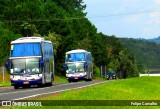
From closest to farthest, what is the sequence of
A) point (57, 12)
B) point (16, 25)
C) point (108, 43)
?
point (16, 25)
point (57, 12)
point (108, 43)

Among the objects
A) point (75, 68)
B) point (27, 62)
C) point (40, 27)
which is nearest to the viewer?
point (27, 62)

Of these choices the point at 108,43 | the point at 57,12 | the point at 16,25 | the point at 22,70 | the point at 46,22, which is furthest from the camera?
the point at 108,43

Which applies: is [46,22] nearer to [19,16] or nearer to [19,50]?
[19,16]

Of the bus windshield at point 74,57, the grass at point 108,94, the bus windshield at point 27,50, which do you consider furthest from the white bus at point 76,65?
the grass at point 108,94

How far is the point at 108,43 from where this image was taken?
15550 centimetres

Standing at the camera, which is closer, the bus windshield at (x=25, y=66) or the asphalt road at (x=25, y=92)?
the asphalt road at (x=25, y=92)

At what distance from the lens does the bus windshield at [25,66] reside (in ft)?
132

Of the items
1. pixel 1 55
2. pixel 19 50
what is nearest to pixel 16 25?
pixel 1 55

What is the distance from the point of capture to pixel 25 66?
4038 centimetres

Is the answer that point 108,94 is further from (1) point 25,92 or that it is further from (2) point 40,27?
(2) point 40,27

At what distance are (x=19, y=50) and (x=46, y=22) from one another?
5727cm

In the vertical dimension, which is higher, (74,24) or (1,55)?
(74,24)

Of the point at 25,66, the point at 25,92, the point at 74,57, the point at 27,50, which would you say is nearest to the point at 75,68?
the point at 74,57

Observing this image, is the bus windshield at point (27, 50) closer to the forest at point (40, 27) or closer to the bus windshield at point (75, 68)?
the bus windshield at point (75, 68)
